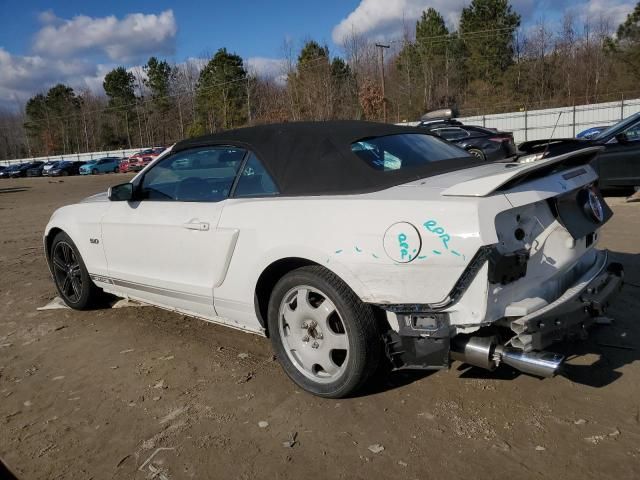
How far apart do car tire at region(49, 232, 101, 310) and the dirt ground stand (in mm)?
836

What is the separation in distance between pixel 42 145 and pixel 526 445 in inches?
3866

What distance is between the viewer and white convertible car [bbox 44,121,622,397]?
2.63m

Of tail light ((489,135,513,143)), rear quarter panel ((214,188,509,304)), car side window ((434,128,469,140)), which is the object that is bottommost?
rear quarter panel ((214,188,509,304))

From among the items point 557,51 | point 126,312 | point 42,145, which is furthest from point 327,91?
point 42,145

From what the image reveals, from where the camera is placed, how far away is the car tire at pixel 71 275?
16.4ft

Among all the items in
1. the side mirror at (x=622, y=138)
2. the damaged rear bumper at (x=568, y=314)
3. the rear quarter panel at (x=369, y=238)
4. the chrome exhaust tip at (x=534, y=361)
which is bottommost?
the chrome exhaust tip at (x=534, y=361)

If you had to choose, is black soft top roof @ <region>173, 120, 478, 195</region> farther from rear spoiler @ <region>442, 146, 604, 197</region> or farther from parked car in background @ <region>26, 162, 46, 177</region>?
parked car in background @ <region>26, 162, 46, 177</region>

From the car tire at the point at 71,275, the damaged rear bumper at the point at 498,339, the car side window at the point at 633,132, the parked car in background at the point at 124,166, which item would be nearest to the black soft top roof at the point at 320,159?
the damaged rear bumper at the point at 498,339

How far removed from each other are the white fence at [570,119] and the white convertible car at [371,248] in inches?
1107

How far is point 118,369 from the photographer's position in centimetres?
386

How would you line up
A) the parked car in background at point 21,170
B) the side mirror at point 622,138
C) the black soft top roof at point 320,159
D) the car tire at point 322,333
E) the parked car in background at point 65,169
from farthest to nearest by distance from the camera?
1. the parked car in background at point 21,170
2. the parked car in background at point 65,169
3. the side mirror at point 622,138
4. the black soft top roof at point 320,159
5. the car tire at point 322,333

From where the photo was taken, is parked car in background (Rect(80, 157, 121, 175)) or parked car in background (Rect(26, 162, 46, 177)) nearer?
parked car in background (Rect(80, 157, 121, 175))

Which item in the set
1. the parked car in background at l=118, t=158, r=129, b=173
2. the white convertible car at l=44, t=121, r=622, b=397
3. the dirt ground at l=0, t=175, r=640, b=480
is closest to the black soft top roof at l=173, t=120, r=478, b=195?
the white convertible car at l=44, t=121, r=622, b=397

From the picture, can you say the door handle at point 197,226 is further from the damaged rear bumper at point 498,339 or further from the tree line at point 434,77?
the tree line at point 434,77
